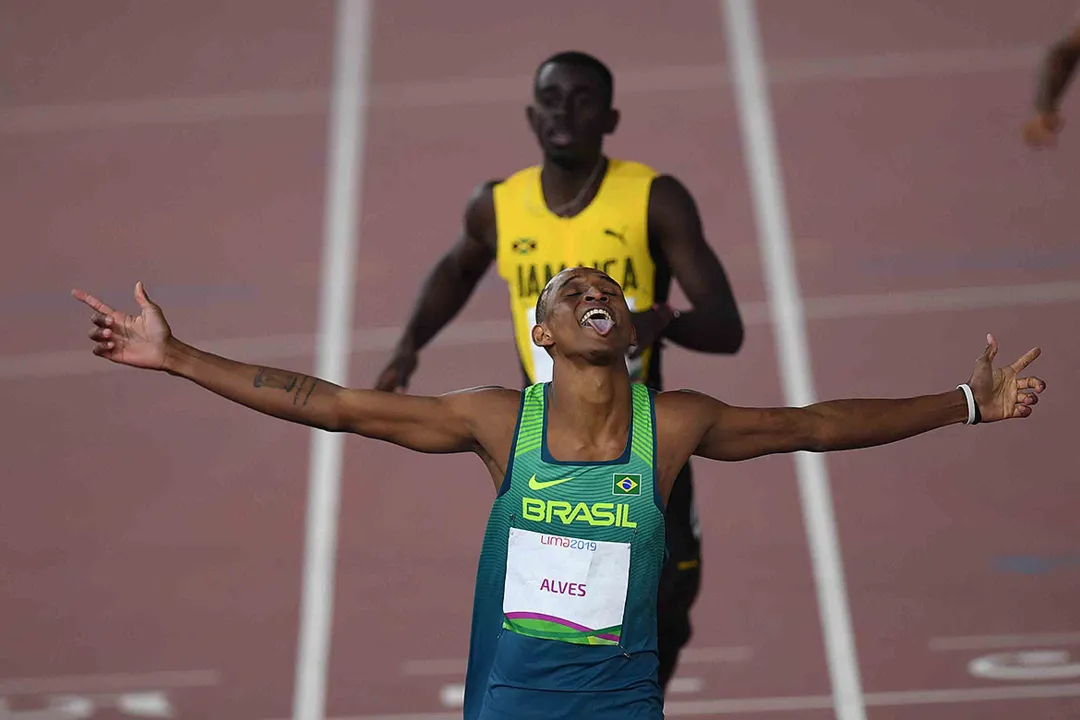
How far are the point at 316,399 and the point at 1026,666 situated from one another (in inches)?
128

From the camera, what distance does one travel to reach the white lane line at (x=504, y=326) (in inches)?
384

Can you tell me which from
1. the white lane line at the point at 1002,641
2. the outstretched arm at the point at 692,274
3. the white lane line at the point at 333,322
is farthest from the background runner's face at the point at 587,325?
the white lane line at the point at 1002,641

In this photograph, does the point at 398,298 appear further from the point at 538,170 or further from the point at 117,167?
the point at 538,170

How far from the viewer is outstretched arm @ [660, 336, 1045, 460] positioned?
4730 mm

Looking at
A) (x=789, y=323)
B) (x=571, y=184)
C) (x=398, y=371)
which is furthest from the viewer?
(x=789, y=323)

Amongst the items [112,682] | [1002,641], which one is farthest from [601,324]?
[112,682]

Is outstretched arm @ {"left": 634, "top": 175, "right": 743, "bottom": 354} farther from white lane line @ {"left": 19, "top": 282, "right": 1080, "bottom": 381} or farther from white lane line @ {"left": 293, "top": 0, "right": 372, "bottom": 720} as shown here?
white lane line @ {"left": 19, "top": 282, "right": 1080, "bottom": 381}

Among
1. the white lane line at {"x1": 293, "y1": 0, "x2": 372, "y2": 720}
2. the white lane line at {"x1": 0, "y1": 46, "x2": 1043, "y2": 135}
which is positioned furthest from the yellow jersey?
the white lane line at {"x1": 0, "y1": 46, "x2": 1043, "y2": 135}

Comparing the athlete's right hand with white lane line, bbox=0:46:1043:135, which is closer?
the athlete's right hand

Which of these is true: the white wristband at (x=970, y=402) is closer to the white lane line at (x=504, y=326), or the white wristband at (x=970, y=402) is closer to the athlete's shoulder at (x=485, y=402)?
the athlete's shoulder at (x=485, y=402)

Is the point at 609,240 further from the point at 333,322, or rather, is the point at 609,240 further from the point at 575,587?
the point at 333,322

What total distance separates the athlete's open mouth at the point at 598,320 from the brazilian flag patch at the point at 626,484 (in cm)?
35

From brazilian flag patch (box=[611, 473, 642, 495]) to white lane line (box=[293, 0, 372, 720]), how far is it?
2611mm

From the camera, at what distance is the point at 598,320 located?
4.48 meters
